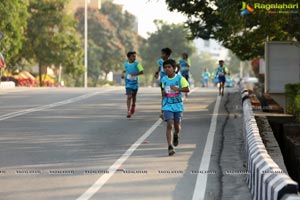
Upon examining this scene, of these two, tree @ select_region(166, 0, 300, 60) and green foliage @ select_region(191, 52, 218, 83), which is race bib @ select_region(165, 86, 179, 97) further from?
green foliage @ select_region(191, 52, 218, 83)

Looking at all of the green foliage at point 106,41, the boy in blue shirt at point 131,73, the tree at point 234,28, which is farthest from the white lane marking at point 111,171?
the green foliage at point 106,41

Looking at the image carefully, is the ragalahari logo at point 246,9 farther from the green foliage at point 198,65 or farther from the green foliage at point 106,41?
the green foliage at point 198,65

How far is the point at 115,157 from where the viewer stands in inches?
498

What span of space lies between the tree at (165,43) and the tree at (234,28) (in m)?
58.9

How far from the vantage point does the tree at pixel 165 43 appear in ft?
311

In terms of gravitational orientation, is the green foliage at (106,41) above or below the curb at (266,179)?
above

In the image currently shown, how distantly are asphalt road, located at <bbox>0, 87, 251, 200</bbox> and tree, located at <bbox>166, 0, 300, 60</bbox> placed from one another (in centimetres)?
351

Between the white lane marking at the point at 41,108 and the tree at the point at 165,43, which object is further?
the tree at the point at 165,43

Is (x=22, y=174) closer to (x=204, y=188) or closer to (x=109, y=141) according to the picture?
(x=204, y=188)

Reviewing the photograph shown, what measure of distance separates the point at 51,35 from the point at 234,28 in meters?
34.0

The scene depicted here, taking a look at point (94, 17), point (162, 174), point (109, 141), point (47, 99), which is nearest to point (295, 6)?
point (109, 141)

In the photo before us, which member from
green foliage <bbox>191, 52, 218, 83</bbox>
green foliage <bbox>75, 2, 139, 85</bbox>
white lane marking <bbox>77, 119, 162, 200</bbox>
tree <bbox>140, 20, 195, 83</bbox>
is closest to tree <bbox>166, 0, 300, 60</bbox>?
white lane marking <bbox>77, 119, 162, 200</bbox>

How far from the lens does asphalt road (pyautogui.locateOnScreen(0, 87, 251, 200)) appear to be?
977 cm

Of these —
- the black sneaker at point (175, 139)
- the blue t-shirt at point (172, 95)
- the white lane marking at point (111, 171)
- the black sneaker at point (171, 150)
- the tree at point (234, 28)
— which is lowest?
the white lane marking at point (111, 171)
